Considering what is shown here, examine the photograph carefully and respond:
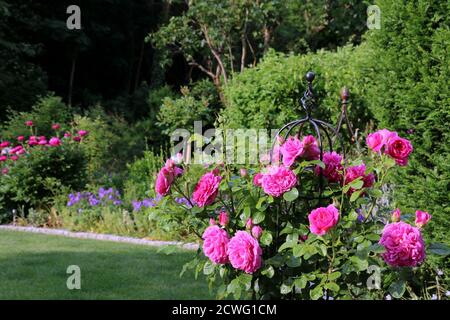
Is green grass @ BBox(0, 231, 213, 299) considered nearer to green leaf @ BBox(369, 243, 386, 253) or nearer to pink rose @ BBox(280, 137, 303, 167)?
pink rose @ BBox(280, 137, 303, 167)

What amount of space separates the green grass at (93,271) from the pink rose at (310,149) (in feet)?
6.89

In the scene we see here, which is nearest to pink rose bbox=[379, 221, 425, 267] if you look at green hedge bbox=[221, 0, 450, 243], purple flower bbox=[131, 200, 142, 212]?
green hedge bbox=[221, 0, 450, 243]

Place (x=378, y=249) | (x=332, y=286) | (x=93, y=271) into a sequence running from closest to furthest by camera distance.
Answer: (x=378, y=249) → (x=332, y=286) → (x=93, y=271)

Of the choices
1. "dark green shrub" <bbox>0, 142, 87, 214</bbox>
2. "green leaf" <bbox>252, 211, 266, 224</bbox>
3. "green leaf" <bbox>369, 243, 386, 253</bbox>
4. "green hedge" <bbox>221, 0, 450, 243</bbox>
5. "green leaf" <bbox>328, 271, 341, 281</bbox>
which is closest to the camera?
"green leaf" <bbox>369, 243, 386, 253</bbox>

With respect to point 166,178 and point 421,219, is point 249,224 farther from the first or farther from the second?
point 421,219

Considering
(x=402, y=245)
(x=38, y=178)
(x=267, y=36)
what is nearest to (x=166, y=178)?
(x=402, y=245)

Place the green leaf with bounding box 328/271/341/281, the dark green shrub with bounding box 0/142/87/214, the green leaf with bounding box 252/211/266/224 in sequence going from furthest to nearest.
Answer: the dark green shrub with bounding box 0/142/87/214
the green leaf with bounding box 252/211/266/224
the green leaf with bounding box 328/271/341/281

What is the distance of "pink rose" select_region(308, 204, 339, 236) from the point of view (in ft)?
7.66

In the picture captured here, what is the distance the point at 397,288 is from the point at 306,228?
44 centimetres

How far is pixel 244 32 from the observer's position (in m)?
12.7

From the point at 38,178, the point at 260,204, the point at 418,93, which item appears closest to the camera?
the point at 260,204

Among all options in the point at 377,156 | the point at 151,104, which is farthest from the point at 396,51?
the point at 151,104

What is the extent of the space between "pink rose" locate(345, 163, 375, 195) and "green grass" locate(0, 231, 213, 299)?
211cm

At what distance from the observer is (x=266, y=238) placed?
2.49 meters
